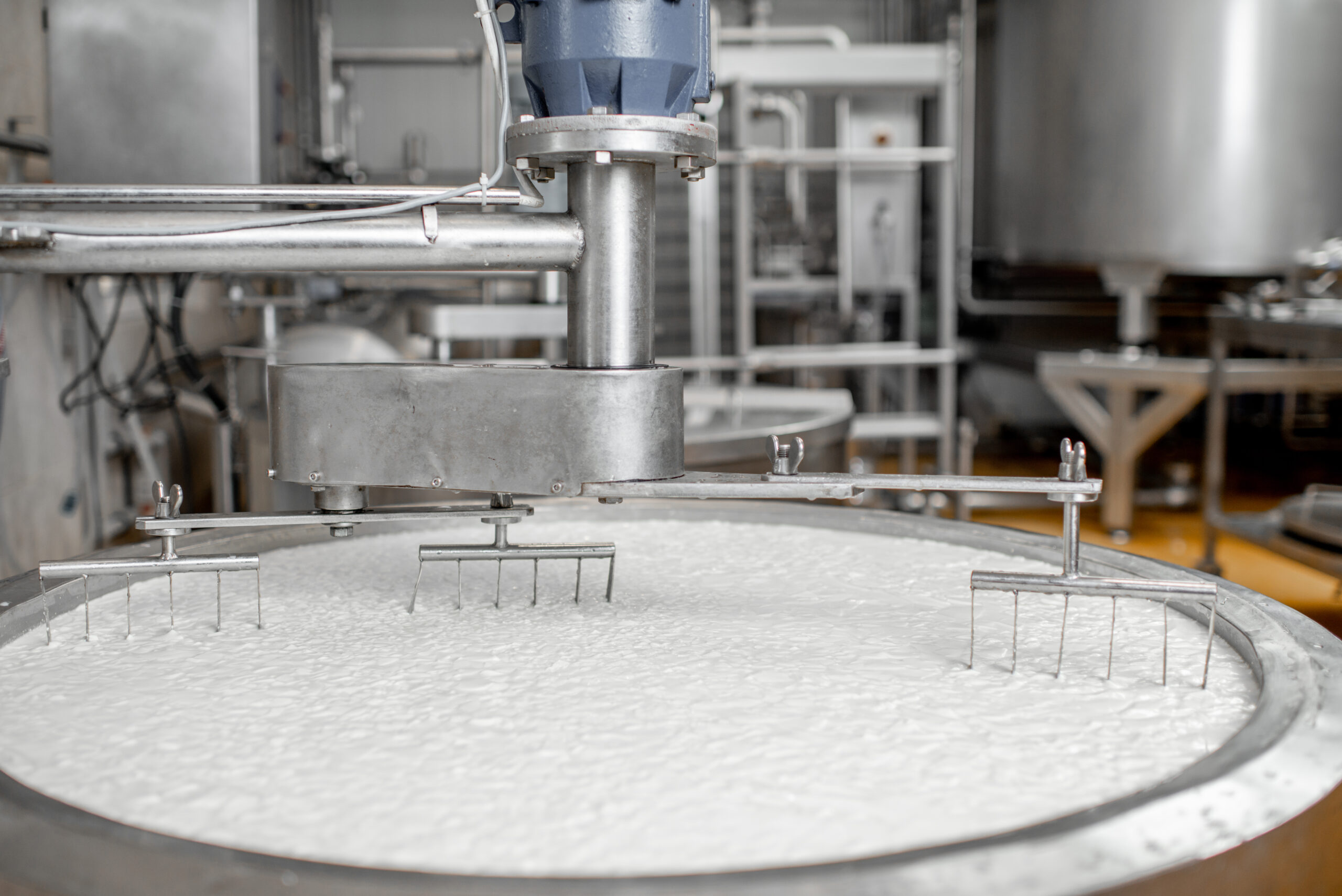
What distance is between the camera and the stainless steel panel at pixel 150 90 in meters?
1.90

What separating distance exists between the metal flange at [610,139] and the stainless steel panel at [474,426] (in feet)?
0.50

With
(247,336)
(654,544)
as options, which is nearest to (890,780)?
(654,544)

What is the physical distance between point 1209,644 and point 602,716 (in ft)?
1.29

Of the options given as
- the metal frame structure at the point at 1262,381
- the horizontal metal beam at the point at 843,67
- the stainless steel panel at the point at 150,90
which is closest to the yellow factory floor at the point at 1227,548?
the metal frame structure at the point at 1262,381

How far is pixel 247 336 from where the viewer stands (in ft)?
15.8

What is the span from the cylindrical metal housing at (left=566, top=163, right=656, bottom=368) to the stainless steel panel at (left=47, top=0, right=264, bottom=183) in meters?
1.31

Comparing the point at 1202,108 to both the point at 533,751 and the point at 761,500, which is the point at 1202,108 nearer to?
the point at 761,500

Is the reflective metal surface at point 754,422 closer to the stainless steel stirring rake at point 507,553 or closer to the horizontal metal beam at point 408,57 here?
the stainless steel stirring rake at point 507,553

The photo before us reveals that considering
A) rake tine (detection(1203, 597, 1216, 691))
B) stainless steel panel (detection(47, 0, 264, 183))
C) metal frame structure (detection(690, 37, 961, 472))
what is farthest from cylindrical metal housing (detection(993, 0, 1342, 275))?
rake tine (detection(1203, 597, 1216, 691))

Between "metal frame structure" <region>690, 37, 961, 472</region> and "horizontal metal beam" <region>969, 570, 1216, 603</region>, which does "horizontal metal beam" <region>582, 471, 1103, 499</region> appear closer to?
"horizontal metal beam" <region>969, 570, 1216, 603</region>

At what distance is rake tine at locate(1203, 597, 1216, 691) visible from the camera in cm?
73

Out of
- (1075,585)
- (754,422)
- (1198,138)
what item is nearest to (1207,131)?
(1198,138)

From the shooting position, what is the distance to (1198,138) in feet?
13.3

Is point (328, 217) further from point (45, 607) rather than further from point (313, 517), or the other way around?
point (45, 607)
